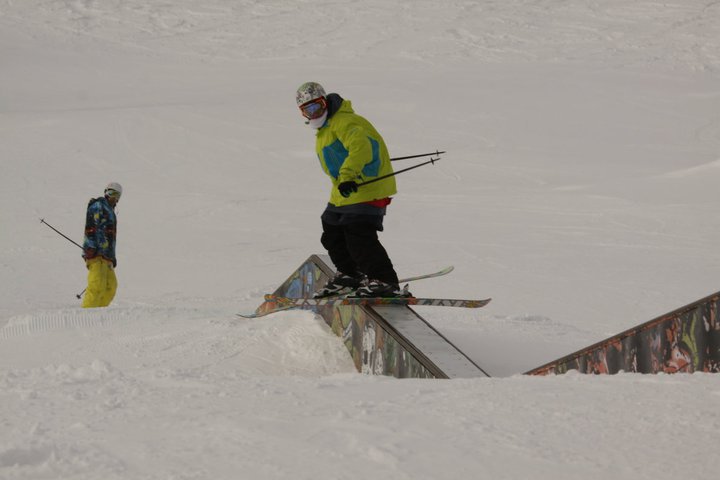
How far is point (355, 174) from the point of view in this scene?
5809mm

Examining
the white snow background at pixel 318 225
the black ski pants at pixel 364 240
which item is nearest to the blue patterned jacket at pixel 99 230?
the white snow background at pixel 318 225

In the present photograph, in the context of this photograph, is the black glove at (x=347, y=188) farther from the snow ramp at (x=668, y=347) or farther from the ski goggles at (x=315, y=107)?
the snow ramp at (x=668, y=347)

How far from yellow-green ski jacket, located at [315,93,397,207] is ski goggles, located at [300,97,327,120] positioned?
7cm

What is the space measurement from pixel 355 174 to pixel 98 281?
4.67 metres

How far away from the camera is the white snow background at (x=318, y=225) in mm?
3068

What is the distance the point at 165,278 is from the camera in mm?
12039

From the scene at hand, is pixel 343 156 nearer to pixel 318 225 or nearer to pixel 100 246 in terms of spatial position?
pixel 100 246

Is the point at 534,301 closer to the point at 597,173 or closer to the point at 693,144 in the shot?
the point at 597,173

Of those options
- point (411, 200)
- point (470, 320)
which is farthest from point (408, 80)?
point (470, 320)

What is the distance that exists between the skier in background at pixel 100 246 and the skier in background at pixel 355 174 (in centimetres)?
399

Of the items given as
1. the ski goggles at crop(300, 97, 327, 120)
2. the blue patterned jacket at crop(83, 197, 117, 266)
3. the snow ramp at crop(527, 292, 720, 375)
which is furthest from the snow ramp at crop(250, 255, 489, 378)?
the blue patterned jacket at crop(83, 197, 117, 266)

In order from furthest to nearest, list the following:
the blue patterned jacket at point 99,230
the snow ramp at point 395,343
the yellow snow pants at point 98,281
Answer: the yellow snow pants at point 98,281, the blue patterned jacket at point 99,230, the snow ramp at point 395,343

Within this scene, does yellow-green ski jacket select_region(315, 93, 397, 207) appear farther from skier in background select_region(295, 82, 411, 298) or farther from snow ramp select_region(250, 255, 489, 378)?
snow ramp select_region(250, 255, 489, 378)

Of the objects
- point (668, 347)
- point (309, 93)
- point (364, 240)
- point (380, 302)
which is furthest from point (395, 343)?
point (309, 93)
